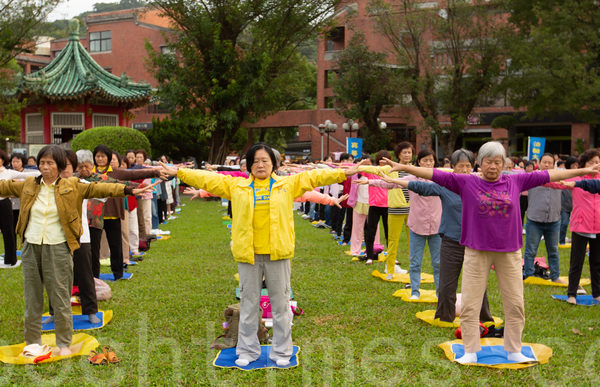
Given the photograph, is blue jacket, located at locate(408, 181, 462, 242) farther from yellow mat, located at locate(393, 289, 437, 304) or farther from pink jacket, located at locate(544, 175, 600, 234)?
pink jacket, located at locate(544, 175, 600, 234)

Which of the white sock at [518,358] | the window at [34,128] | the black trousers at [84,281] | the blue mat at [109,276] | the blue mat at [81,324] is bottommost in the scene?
the blue mat at [109,276]

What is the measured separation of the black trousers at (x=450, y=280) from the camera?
6.18 m

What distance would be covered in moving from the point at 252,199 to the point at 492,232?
7.25ft

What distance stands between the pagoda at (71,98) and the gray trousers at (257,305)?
20.5 m

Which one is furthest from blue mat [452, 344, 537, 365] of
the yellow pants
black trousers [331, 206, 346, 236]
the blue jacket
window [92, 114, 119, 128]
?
window [92, 114, 119, 128]

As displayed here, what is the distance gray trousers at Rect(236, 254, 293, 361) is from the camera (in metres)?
5.11

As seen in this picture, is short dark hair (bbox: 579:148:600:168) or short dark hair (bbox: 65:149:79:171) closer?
short dark hair (bbox: 65:149:79:171)

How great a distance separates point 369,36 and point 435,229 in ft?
120

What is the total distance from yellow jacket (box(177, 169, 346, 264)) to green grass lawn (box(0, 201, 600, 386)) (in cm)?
110

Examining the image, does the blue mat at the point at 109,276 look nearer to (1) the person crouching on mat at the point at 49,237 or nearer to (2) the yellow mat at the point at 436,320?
(1) the person crouching on mat at the point at 49,237

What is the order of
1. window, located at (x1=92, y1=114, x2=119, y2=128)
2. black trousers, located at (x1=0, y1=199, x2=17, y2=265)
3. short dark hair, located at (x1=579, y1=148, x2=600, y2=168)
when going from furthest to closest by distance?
1. window, located at (x1=92, y1=114, x2=119, y2=128)
2. black trousers, located at (x1=0, y1=199, x2=17, y2=265)
3. short dark hair, located at (x1=579, y1=148, x2=600, y2=168)

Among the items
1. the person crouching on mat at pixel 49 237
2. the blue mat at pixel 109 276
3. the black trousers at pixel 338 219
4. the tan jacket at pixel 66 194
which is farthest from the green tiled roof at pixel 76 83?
the person crouching on mat at pixel 49 237

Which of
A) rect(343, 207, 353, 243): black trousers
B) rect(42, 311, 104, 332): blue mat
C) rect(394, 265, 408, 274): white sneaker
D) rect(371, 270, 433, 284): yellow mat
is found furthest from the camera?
rect(343, 207, 353, 243): black trousers

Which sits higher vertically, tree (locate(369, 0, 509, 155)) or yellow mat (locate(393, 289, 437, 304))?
tree (locate(369, 0, 509, 155))
